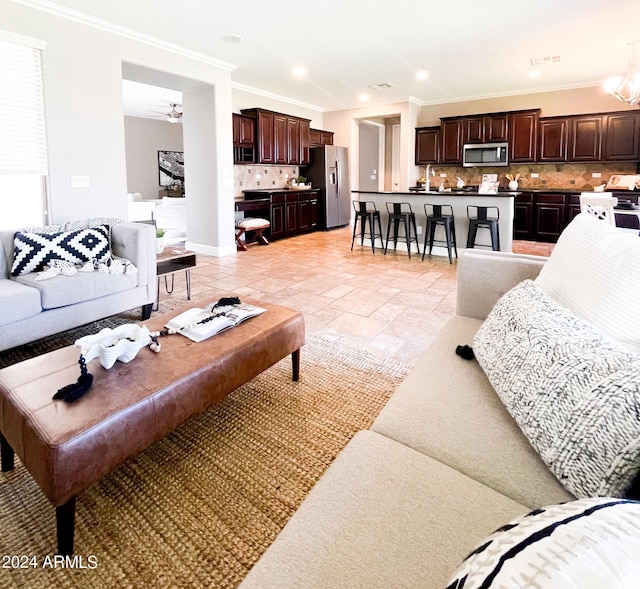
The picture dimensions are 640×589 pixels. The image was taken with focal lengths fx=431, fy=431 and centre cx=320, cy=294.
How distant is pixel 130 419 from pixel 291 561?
904mm

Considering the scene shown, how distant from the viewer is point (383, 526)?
3.04 feet

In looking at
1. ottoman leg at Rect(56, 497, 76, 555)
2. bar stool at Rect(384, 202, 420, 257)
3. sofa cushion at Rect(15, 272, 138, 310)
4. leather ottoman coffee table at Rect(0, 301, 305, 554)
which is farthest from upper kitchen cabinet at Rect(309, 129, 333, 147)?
ottoman leg at Rect(56, 497, 76, 555)

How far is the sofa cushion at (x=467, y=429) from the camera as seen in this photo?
3.52 ft

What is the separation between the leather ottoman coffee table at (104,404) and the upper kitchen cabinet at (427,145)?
7934mm

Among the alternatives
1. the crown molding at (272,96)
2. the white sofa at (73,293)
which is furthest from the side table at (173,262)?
the crown molding at (272,96)

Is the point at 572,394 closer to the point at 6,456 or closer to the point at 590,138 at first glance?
the point at 6,456

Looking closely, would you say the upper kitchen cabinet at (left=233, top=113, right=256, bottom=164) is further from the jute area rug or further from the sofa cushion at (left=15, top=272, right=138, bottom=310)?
the jute area rug

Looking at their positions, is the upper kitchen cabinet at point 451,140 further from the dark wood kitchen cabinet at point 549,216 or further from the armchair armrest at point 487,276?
the armchair armrest at point 487,276

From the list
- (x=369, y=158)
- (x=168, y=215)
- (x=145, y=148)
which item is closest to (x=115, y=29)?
(x=168, y=215)

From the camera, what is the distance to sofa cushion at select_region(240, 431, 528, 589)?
816 mm

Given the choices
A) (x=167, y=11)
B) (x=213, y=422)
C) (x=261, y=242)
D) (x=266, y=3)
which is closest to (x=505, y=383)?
(x=213, y=422)

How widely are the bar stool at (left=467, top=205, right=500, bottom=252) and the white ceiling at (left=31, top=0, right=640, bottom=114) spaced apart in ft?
6.73

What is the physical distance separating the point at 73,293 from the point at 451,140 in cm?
776

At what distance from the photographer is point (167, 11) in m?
4.33
